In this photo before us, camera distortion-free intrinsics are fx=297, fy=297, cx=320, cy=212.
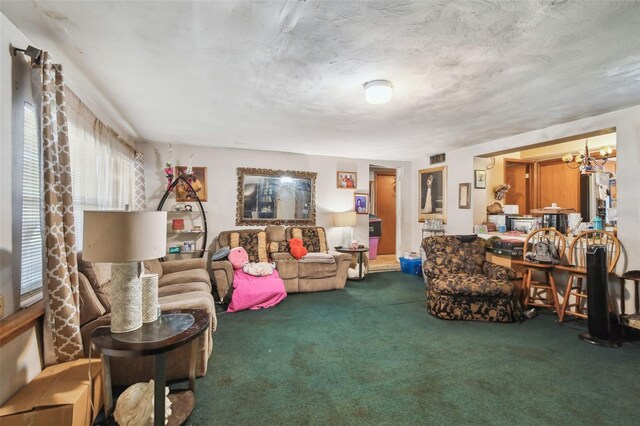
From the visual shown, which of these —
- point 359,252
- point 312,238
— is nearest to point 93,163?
point 312,238

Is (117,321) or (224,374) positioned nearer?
(117,321)

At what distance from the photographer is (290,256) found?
462cm

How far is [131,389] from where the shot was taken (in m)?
1.73

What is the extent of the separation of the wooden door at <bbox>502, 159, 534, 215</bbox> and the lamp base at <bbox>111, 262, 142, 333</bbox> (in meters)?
5.80

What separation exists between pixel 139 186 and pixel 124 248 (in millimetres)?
3474

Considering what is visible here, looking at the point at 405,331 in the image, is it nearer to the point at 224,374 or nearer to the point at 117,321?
the point at 224,374

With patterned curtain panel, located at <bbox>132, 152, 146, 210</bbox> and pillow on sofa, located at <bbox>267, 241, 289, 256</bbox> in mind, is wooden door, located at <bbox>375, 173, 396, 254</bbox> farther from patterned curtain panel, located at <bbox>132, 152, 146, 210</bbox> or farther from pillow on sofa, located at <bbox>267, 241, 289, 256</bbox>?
patterned curtain panel, located at <bbox>132, 152, 146, 210</bbox>

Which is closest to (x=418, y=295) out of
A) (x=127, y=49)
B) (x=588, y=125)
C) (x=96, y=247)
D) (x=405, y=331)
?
(x=405, y=331)

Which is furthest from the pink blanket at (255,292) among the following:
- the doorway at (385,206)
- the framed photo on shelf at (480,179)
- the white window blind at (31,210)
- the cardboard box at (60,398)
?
the doorway at (385,206)

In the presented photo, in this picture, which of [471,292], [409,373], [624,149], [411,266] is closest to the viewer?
[409,373]

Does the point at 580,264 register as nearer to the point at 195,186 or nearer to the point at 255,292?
the point at 255,292

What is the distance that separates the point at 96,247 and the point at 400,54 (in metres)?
2.08

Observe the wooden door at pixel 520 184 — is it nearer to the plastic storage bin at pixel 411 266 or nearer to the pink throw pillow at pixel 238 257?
the plastic storage bin at pixel 411 266

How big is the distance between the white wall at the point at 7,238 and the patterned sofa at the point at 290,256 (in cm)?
259
